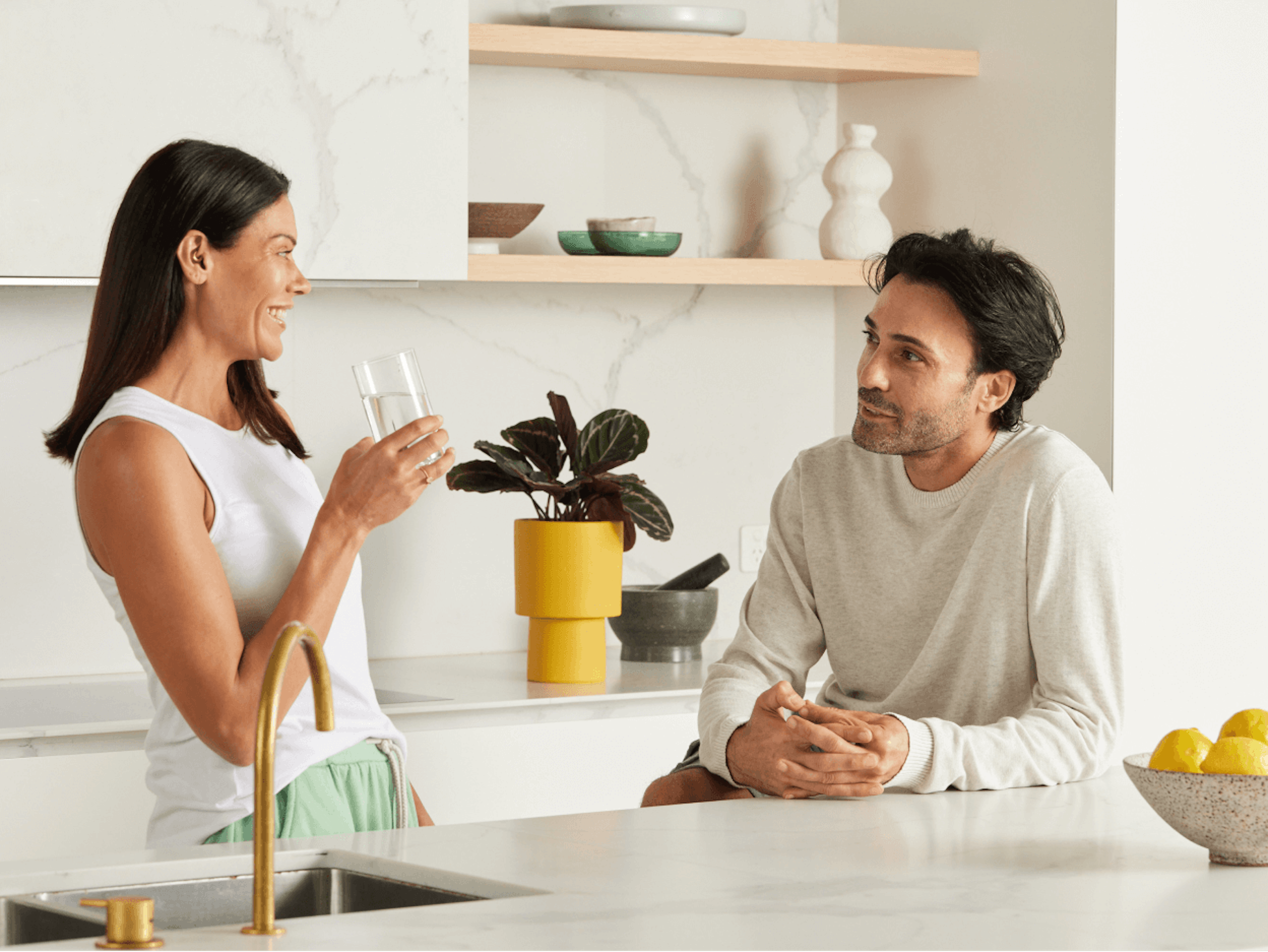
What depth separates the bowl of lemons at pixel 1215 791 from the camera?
4.68 ft

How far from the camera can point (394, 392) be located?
70.8 inches

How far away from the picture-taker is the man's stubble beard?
2.15m

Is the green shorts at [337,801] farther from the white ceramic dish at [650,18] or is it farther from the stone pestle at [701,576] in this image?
the white ceramic dish at [650,18]

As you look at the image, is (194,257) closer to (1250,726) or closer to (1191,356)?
(1250,726)

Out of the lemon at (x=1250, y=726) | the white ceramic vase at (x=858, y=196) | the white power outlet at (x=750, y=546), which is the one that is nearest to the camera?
the lemon at (x=1250, y=726)

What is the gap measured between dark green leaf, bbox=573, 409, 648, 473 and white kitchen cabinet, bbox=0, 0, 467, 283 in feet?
1.18

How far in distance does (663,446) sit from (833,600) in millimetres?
1353

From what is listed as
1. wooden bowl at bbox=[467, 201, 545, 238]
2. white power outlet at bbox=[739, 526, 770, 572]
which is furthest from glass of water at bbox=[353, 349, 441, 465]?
white power outlet at bbox=[739, 526, 770, 572]

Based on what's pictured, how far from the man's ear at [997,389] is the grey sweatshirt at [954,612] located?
0.15 ft

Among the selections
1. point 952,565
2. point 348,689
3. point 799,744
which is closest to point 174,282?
point 348,689

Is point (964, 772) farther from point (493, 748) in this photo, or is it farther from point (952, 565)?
point (493, 748)

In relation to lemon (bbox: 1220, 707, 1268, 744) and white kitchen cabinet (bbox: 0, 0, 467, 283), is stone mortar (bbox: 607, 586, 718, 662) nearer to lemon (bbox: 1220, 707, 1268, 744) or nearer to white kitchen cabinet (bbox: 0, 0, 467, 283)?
white kitchen cabinet (bbox: 0, 0, 467, 283)

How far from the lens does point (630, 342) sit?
138 inches

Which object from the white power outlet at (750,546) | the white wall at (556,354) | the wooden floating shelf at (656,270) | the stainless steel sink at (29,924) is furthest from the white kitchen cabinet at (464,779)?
the stainless steel sink at (29,924)
